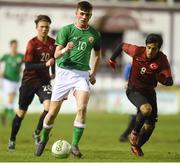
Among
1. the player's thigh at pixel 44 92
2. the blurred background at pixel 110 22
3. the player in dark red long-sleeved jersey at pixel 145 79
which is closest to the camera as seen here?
the player in dark red long-sleeved jersey at pixel 145 79

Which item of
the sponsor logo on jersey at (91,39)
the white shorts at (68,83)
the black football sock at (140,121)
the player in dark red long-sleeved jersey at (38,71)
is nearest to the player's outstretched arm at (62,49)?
the white shorts at (68,83)

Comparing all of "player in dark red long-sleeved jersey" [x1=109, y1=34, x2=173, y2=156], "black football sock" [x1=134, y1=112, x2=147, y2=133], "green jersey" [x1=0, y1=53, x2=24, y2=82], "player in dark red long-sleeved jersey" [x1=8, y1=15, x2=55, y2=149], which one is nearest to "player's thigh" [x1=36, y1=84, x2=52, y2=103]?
"player in dark red long-sleeved jersey" [x1=8, y1=15, x2=55, y2=149]

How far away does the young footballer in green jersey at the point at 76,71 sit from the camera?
47.8 ft

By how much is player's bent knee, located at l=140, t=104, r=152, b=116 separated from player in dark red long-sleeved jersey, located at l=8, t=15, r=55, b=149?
2305mm

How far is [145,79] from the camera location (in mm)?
15305

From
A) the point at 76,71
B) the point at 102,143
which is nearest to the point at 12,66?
the point at 102,143

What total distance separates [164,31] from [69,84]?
3485 cm

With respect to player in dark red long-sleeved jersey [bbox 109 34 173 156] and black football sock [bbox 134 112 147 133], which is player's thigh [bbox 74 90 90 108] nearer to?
player in dark red long-sleeved jersey [bbox 109 34 173 156]

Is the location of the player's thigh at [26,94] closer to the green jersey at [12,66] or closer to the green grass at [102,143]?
the green grass at [102,143]

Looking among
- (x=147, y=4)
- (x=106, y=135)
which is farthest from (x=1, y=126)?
(x=147, y=4)

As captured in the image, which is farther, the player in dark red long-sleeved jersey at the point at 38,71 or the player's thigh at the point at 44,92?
the player's thigh at the point at 44,92

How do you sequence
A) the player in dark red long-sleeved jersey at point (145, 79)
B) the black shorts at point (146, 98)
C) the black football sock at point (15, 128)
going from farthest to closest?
the black football sock at point (15, 128) → the black shorts at point (146, 98) → the player in dark red long-sleeved jersey at point (145, 79)

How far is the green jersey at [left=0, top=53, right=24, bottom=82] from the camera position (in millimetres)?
26141

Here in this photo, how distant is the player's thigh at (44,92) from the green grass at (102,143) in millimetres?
1065
